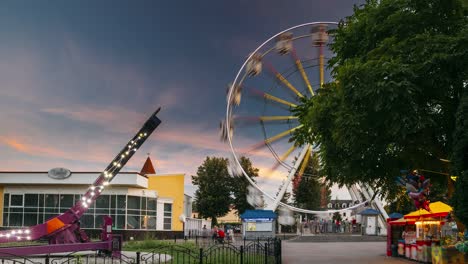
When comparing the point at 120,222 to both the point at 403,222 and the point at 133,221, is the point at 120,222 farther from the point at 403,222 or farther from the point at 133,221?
the point at 403,222

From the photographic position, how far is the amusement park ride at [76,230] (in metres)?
20.4

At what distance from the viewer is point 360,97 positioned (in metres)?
17.2

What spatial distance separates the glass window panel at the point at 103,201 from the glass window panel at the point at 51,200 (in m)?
3.02

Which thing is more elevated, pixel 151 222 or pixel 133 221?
pixel 133 221

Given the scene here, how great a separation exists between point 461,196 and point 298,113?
9.40 metres

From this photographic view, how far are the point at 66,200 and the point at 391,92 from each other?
3321 centimetres

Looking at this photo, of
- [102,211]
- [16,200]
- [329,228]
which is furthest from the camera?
[329,228]

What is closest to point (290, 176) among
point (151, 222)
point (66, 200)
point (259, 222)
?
point (259, 222)

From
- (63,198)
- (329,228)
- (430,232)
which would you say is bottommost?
(329,228)

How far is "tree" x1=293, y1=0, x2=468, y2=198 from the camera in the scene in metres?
16.8

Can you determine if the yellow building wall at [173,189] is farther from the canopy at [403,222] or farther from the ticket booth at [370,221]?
the canopy at [403,222]

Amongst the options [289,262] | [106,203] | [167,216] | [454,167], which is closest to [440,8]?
[454,167]

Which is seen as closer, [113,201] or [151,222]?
[113,201]

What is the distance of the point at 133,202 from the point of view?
149 feet
